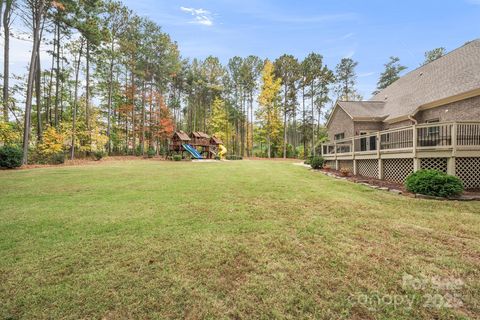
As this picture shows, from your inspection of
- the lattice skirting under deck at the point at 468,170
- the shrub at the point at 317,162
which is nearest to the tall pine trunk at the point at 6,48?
the shrub at the point at 317,162

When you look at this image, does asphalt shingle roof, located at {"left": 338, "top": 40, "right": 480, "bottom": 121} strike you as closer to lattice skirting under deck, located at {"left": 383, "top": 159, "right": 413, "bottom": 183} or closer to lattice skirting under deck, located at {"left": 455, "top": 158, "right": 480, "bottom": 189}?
lattice skirting under deck, located at {"left": 455, "top": 158, "right": 480, "bottom": 189}

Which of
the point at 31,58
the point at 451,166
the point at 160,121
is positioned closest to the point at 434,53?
the point at 451,166

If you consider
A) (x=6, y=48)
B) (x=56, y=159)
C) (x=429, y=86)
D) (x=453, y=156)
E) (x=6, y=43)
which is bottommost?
(x=56, y=159)

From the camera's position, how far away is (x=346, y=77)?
36.4 metres

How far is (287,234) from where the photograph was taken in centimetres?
403

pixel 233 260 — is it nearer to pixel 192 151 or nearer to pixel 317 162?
pixel 317 162

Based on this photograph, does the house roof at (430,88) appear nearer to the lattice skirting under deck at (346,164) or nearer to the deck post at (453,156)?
the deck post at (453,156)

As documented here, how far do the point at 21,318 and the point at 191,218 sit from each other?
2.94 metres

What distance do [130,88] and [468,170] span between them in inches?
1305

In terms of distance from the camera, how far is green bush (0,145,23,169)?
13553 mm

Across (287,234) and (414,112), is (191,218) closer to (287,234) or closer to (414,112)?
(287,234)

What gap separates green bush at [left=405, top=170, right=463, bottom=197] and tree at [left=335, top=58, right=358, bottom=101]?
109 feet

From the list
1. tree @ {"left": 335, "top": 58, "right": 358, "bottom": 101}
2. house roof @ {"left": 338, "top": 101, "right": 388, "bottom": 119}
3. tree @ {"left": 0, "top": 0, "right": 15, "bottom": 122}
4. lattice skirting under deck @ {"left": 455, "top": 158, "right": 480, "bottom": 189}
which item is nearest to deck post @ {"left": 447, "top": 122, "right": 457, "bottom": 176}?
lattice skirting under deck @ {"left": 455, "top": 158, "right": 480, "bottom": 189}

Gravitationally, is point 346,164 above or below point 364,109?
below
